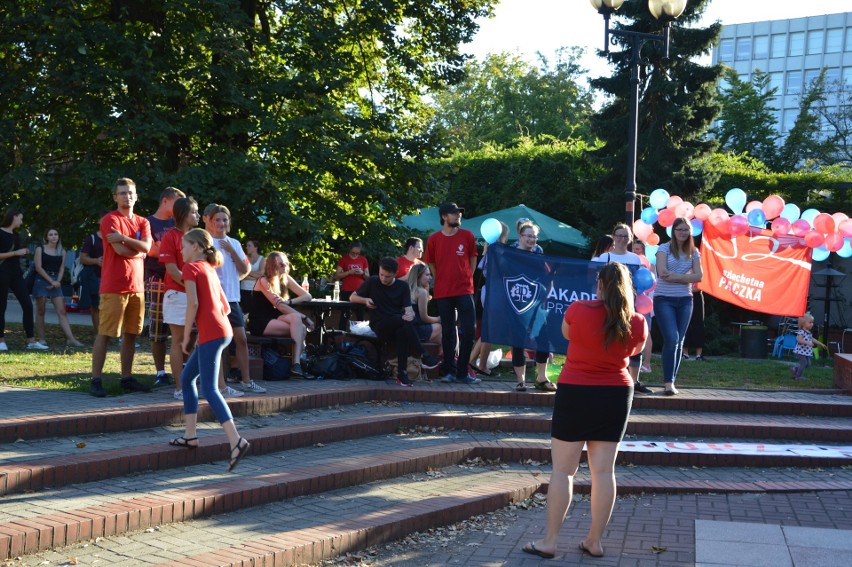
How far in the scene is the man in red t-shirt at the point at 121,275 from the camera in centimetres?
858

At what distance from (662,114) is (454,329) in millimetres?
15071

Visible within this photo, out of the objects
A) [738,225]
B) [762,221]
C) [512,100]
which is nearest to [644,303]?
[738,225]

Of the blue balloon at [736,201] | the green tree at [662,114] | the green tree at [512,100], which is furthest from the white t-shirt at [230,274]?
the green tree at [512,100]

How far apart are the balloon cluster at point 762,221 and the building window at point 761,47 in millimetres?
109452

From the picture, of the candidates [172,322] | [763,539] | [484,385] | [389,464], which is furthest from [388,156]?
[763,539]

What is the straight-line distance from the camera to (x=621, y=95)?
25.2 metres

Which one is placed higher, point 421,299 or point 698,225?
point 698,225

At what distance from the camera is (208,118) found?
16328 mm

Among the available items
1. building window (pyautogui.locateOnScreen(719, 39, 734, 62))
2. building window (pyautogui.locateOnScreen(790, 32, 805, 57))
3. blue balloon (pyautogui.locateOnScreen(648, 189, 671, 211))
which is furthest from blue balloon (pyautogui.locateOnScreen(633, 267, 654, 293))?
building window (pyautogui.locateOnScreen(719, 39, 734, 62))

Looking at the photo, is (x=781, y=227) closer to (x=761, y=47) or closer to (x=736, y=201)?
(x=736, y=201)

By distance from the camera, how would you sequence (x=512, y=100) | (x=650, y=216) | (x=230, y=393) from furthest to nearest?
1. (x=512, y=100)
2. (x=650, y=216)
3. (x=230, y=393)

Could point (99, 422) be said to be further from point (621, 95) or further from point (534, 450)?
point (621, 95)

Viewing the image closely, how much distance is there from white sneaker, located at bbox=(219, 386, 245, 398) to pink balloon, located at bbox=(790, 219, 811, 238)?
1021 centimetres

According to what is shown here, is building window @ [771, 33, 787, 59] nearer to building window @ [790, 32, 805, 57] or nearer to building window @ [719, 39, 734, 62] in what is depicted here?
building window @ [790, 32, 805, 57]
